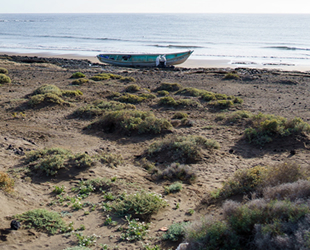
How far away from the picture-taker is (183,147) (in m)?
7.36

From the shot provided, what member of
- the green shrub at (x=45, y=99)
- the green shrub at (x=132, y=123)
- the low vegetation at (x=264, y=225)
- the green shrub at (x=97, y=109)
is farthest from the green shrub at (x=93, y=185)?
the green shrub at (x=45, y=99)

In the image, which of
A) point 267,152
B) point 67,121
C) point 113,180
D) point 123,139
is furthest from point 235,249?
point 67,121

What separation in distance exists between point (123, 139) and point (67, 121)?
2.58 meters

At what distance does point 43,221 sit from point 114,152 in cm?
336

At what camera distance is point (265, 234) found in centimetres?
333

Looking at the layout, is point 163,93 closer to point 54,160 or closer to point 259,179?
point 54,160

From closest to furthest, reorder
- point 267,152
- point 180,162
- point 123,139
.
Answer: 1. point 180,162
2. point 267,152
3. point 123,139

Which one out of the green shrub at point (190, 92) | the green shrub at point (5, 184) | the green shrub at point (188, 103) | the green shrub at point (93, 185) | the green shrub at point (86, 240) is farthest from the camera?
the green shrub at point (190, 92)

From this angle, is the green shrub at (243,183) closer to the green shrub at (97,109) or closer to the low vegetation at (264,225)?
the low vegetation at (264,225)

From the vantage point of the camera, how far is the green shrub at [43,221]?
446 cm

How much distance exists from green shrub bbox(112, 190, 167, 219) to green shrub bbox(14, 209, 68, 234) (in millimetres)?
878

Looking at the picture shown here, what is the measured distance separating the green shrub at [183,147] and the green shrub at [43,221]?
10.7ft

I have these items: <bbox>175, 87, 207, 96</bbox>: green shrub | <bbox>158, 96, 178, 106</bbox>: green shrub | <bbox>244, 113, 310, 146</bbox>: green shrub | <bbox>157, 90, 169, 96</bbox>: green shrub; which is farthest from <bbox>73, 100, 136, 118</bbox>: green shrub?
<bbox>244, 113, 310, 146</bbox>: green shrub

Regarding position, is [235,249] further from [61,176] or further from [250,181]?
[61,176]
